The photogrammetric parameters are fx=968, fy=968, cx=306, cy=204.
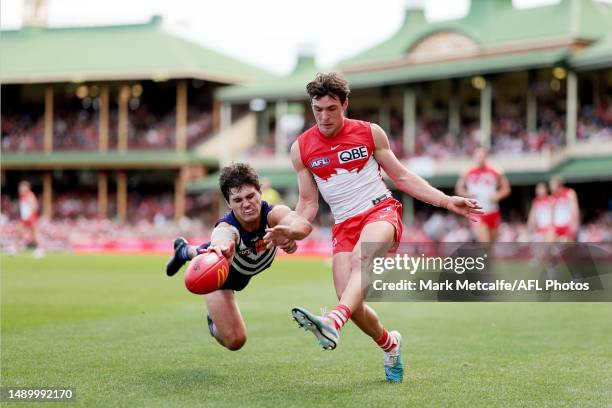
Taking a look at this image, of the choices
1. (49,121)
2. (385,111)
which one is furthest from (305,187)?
(49,121)

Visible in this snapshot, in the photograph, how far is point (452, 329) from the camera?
38.0ft

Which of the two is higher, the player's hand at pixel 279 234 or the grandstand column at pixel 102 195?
the player's hand at pixel 279 234

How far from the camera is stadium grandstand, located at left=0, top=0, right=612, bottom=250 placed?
36.8 meters

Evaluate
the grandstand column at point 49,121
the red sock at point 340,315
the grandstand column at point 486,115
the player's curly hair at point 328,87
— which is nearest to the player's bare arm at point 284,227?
the red sock at point 340,315

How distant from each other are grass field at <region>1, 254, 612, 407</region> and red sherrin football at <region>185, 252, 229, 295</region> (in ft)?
2.54

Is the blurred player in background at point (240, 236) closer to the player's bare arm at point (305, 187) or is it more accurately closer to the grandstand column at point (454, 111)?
the player's bare arm at point (305, 187)

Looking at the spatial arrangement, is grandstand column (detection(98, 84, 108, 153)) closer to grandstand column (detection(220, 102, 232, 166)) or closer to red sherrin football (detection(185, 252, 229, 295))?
grandstand column (detection(220, 102, 232, 166))

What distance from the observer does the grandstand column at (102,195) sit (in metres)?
51.0

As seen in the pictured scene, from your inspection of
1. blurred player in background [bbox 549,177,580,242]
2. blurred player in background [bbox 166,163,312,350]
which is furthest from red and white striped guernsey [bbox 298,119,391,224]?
blurred player in background [bbox 549,177,580,242]

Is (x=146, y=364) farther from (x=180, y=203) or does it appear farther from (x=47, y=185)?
(x=47, y=185)

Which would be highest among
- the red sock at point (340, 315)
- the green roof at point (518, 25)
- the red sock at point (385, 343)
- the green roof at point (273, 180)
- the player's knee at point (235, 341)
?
the green roof at point (518, 25)

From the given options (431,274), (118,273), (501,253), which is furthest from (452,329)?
(501,253)

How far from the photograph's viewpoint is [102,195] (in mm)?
51312

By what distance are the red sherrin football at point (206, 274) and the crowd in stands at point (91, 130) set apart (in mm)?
44331
